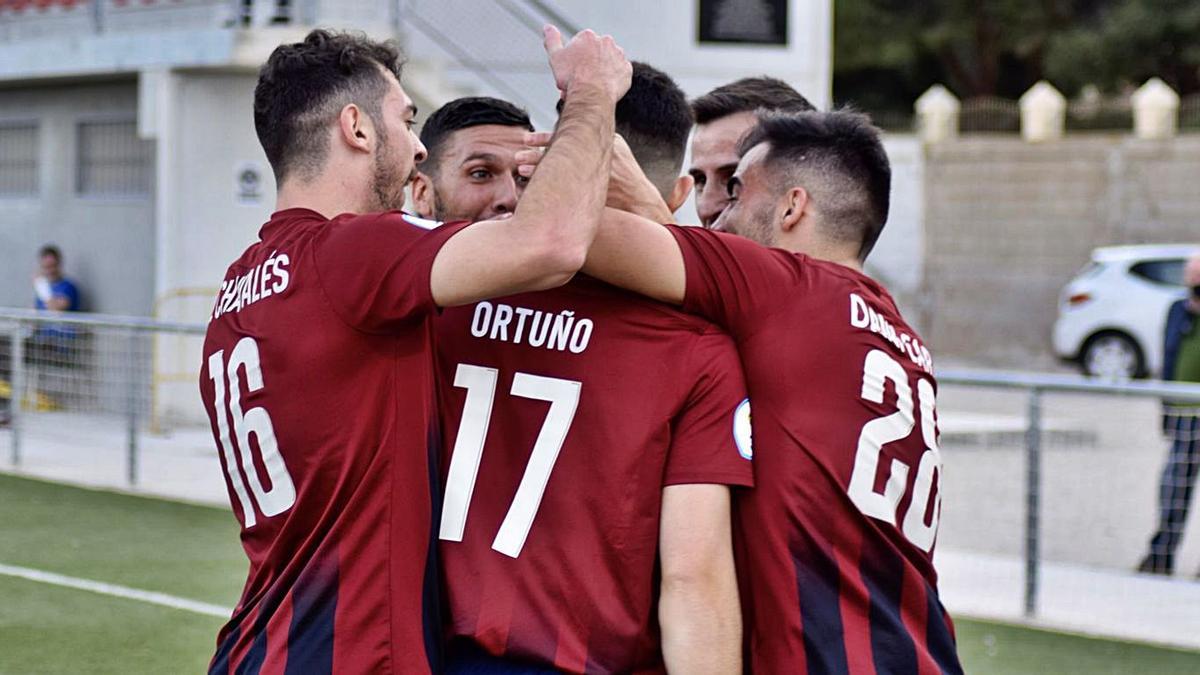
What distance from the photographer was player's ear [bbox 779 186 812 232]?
3.29 meters

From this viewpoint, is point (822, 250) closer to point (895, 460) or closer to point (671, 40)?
point (895, 460)

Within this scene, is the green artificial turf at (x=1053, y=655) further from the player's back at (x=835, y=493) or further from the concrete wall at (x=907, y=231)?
the concrete wall at (x=907, y=231)

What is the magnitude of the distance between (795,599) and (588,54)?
104cm

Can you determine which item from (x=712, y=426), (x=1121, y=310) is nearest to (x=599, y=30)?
(x=1121, y=310)

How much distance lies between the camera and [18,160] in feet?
62.4

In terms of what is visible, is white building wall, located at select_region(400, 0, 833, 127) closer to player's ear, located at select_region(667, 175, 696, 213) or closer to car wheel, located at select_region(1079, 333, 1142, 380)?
car wheel, located at select_region(1079, 333, 1142, 380)

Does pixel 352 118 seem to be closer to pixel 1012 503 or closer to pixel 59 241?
pixel 1012 503

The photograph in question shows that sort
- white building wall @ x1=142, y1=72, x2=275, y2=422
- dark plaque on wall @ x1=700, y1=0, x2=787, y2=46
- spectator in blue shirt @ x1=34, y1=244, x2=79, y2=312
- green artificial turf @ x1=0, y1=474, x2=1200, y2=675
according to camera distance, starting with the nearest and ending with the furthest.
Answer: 1. green artificial turf @ x1=0, y1=474, x2=1200, y2=675
2. white building wall @ x1=142, y1=72, x2=275, y2=422
3. spectator in blue shirt @ x1=34, y1=244, x2=79, y2=312
4. dark plaque on wall @ x1=700, y1=0, x2=787, y2=46

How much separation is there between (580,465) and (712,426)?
24cm

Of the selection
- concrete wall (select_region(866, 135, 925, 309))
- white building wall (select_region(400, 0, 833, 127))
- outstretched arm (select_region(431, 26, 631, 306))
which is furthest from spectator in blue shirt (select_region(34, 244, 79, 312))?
concrete wall (select_region(866, 135, 925, 309))

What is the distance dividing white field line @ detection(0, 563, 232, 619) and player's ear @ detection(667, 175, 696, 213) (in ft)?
17.0

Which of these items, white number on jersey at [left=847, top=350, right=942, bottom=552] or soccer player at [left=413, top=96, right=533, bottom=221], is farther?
soccer player at [left=413, top=96, right=533, bottom=221]

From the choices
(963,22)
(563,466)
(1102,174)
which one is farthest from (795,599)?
(963,22)

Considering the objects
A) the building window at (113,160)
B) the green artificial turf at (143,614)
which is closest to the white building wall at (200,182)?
the building window at (113,160)
